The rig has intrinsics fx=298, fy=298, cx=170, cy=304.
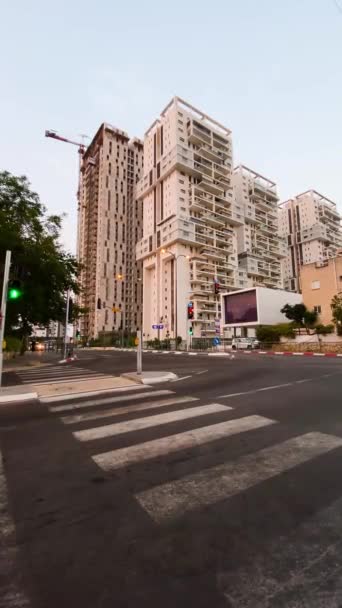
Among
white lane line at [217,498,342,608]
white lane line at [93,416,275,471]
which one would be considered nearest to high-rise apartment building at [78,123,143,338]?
white lane line at [93,416,275,471]

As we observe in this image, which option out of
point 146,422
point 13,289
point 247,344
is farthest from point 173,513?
point 247,344

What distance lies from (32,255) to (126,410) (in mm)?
17446

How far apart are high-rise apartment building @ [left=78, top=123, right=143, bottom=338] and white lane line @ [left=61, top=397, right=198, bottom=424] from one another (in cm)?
9796

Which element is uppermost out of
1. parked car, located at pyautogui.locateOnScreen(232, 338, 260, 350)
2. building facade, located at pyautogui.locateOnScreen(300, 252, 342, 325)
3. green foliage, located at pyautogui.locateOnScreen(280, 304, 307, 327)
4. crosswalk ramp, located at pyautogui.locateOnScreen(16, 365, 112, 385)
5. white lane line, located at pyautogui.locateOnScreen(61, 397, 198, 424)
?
building facade, located at pyautogui.locateOnScreen(300, 252, 342, 325)

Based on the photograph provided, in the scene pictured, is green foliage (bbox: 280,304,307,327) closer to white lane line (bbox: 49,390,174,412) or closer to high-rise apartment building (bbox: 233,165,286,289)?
white lane line (bbox: 49,390,174,412)

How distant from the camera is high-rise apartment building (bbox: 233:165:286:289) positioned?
97.2m

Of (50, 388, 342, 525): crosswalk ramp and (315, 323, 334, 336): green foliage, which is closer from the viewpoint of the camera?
(50, 388, 342, 525): crosswalk ramp

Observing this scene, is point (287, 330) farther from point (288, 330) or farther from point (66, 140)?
point (66, 140)

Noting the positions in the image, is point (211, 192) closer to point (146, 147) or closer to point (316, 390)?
point (146, 147)

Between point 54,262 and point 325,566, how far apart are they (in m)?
22.4

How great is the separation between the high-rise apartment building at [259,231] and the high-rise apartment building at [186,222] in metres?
11.9

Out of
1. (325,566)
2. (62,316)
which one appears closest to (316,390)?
(325,566)

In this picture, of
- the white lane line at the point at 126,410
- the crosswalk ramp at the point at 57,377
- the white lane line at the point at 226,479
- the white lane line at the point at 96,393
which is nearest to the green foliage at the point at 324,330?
the crosswalk ramp at the point at 57,377

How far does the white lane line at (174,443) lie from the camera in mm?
3496
